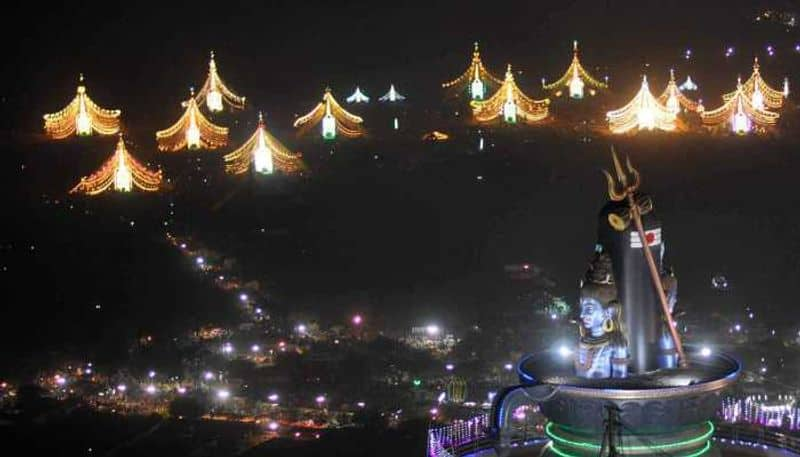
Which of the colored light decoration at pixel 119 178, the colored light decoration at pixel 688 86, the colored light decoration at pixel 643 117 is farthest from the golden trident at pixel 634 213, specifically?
the colored light decoration at pixel 688 86

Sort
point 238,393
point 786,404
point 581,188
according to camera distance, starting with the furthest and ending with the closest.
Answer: point 581,188
point 238,393
point 786,404

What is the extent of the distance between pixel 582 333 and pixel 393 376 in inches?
461

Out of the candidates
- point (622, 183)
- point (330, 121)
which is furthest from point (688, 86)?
point (622, 183)

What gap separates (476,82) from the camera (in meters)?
40.2

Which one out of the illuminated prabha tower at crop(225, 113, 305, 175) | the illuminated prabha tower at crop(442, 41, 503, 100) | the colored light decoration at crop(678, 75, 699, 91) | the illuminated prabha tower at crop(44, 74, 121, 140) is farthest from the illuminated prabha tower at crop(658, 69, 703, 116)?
the illuminated prabha tower at crop(44, 74, 121, 140)

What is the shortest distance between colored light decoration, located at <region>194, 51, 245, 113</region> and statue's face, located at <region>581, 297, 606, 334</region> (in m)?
30.9

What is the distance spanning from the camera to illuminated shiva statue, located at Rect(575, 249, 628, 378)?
9.95 meters

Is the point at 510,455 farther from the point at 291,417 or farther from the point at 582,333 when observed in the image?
the point at 291,417

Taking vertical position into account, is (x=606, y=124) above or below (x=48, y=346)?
above

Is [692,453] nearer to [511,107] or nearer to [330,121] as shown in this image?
[511,107]

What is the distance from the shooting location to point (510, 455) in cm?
1133

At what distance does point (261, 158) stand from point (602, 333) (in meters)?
24.2

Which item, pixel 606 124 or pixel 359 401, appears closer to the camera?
pixel 359 401

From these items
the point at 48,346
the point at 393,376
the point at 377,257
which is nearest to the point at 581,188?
the point at 377,257
